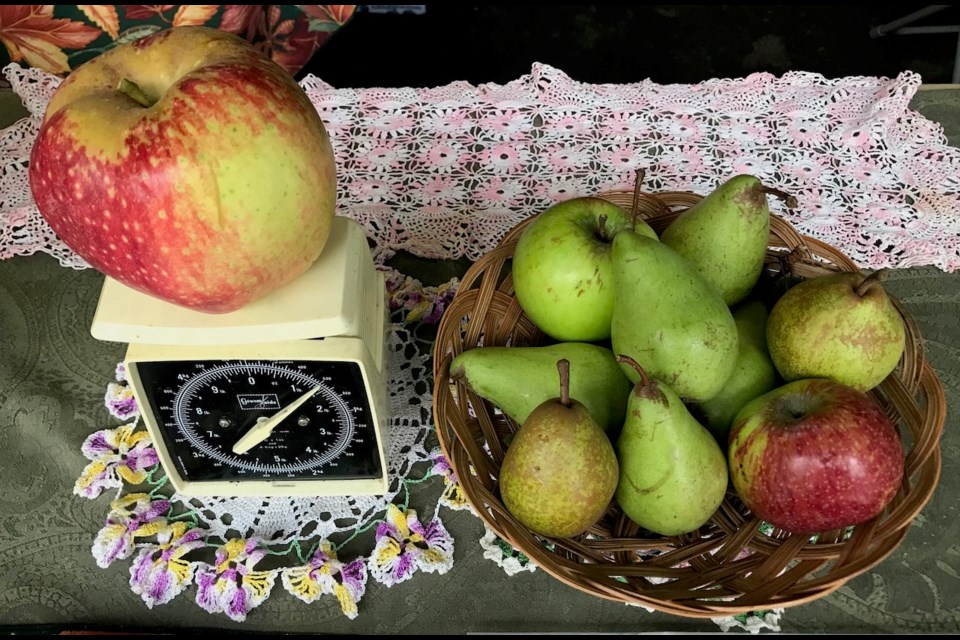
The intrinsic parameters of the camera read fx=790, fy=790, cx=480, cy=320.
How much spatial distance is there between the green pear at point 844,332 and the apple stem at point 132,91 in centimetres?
54

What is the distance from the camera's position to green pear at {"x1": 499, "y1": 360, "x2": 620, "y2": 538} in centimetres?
59

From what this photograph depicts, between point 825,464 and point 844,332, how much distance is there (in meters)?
0.12

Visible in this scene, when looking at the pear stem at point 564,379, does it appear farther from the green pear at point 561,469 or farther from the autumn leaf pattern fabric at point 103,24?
the autumn leaf pattern fabric at point 103,24

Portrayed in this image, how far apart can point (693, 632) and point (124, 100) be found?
1.97 feet

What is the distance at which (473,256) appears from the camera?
36.3 inches

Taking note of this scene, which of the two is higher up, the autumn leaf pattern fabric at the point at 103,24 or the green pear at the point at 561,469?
the autumn leaf pattern fabric at the point at 103,24

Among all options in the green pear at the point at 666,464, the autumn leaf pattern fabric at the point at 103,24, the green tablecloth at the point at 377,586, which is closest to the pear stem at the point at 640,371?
the green pear at the point at 666,464

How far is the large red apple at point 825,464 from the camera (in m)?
0.60

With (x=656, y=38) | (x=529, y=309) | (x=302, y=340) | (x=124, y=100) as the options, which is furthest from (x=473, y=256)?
(x=656, y=38)

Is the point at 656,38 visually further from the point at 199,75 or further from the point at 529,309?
the point at 199,75

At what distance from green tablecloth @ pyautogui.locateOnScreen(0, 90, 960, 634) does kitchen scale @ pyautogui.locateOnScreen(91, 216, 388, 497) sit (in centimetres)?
10

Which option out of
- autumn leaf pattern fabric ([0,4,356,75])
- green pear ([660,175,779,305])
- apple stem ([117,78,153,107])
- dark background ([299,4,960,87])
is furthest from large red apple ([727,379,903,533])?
dark background ([299,4,960,87])

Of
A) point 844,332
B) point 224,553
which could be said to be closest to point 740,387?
point 844,332

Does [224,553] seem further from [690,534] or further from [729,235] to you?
[729,235]
